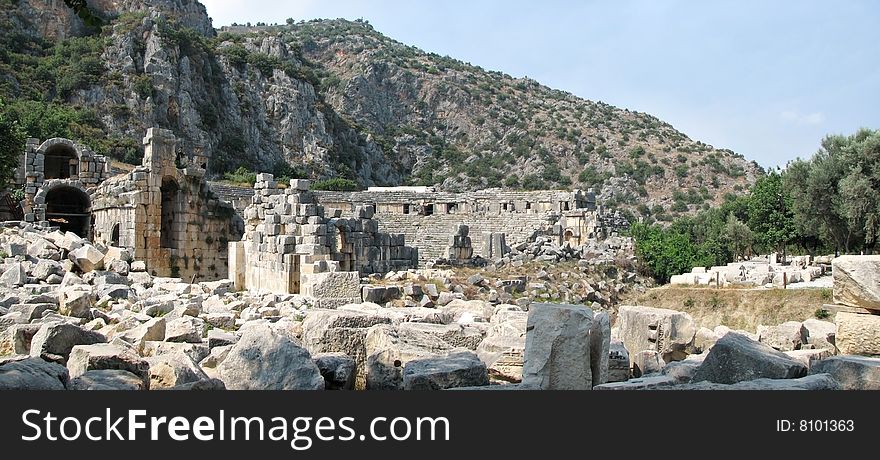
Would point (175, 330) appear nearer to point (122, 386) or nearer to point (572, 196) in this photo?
point (122, 386)

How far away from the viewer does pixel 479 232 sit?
34.2 meters

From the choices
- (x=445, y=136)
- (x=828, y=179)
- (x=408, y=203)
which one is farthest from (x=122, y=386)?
(x=445, y=136)

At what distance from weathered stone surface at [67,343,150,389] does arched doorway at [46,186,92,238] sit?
22.7 m

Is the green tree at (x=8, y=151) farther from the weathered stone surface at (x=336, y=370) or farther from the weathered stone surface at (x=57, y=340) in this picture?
the weathered stone surface at (x=336, y=370)

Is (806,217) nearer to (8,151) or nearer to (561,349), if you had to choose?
(561,349)

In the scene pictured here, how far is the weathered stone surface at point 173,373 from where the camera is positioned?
6039 millimetres

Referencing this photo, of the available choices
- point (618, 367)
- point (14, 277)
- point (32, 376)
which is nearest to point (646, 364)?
point (618, 367)

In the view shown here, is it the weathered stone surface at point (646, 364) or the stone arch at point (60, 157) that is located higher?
the stone arch at point (60, 157)

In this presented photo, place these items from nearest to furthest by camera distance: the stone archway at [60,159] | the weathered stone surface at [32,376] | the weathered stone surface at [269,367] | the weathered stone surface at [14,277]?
the weathered stone surface at [32,376]
the weathered stone surface at [269,367]
the weathered stone surface at [14,277]
the stone archway at [60,159]

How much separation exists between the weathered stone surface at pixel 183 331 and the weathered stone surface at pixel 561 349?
4.31m

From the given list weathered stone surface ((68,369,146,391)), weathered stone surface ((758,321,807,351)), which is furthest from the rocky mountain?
weathered stone surface ((758,321,807,351))

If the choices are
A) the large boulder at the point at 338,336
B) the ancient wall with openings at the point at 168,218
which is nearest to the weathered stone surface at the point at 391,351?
the large boulder at the point at 338,336

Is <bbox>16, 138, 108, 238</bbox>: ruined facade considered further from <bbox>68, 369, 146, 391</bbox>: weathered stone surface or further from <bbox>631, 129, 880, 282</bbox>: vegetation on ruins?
<bbox>68, 369, 146, 391</bbox>: weathered stone surface
